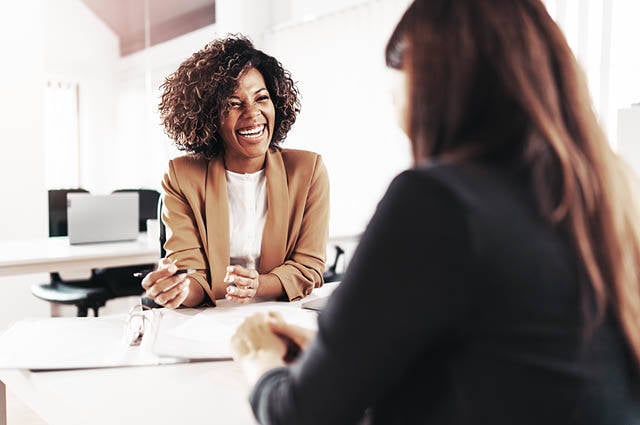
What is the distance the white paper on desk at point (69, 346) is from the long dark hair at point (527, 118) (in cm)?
69

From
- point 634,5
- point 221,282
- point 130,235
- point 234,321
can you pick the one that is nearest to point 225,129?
point 221,282

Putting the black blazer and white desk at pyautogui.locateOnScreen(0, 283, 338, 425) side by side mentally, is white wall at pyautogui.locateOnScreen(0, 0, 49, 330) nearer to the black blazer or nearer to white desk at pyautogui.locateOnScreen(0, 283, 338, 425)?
white desk at pyautogui.locateOnScreen(0, 283, 338, 425)

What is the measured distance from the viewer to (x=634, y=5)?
298 cm

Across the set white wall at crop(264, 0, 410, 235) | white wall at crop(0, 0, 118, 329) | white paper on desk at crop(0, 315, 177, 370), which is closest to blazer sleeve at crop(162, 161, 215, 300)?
white paper on desk at crop(0, 315, 177, 370)

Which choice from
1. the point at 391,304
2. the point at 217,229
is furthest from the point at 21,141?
the point at 391,304

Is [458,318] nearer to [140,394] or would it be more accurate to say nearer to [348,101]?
[140,394]

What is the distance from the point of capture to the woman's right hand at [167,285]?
1344 millimetres

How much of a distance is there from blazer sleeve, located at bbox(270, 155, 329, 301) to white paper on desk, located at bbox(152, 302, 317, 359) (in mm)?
142

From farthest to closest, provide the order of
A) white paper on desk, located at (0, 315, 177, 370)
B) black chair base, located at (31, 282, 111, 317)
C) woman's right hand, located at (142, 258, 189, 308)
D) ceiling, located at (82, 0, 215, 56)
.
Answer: ceiling, located at (82, 0, 215, 56)
black chair base, located at (31, 282, 111, 317)
woman's right hand, located at (142, 258, 189, 308)
white paper on desk, located at (0, 315, 177, 370)

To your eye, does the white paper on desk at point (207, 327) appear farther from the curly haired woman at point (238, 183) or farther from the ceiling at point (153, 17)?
the ceiling at point (153, 17)

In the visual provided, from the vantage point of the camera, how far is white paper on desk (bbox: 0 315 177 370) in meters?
1.03

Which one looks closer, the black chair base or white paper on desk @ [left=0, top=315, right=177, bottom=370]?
white paper on desk @ [left=0, top=315, right=177, bottom=370]

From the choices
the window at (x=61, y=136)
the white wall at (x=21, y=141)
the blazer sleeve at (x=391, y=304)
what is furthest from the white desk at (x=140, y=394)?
the window at (x=61, y=136)

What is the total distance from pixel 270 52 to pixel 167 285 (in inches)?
166
